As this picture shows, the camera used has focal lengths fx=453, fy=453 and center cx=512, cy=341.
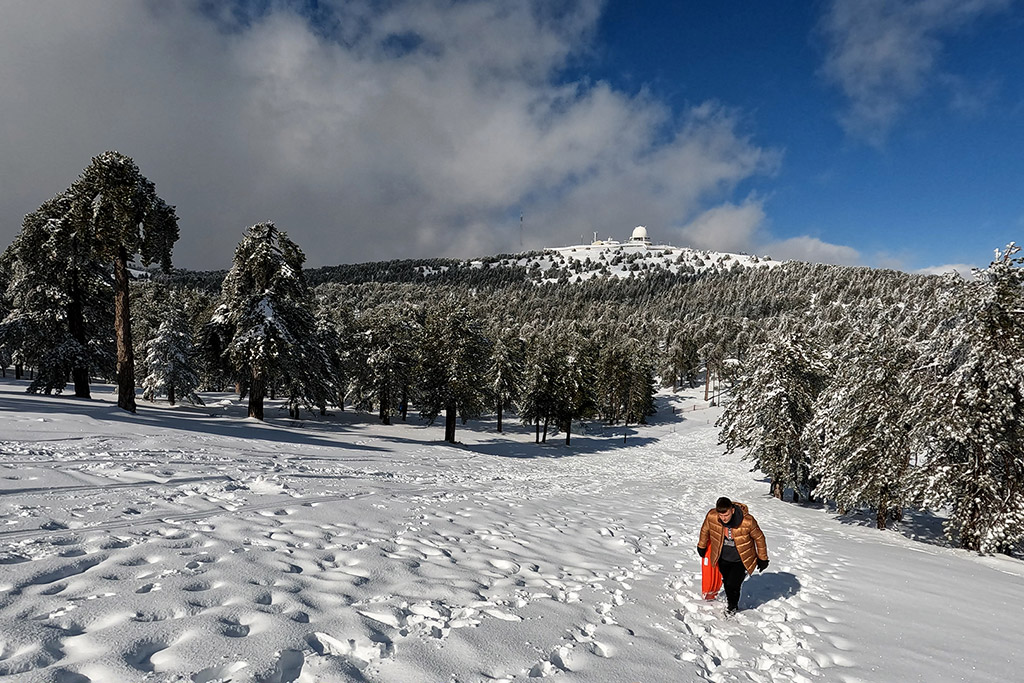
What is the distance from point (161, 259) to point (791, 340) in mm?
28909

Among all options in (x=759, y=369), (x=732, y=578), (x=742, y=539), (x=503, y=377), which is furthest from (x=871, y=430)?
(x=503, y=377)

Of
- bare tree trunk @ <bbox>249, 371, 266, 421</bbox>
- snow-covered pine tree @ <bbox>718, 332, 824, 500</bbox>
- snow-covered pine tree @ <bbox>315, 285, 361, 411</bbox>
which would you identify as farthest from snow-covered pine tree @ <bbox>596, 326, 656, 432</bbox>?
bare tree trunk @ <bbox>249, 371, 266, 421</bbox>

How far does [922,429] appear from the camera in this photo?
43.6 ft

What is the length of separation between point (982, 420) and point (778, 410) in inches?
350

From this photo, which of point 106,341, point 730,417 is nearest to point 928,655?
point 730,417

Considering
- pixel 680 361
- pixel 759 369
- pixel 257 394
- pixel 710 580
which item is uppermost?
pixel 680 361

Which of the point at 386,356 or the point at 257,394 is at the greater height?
the point at 386,356

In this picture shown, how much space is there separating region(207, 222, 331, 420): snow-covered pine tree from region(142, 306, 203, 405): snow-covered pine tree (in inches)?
410

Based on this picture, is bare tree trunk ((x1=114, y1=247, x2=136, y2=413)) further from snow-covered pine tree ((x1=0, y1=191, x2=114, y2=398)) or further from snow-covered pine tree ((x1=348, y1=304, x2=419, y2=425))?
snow-covered pine tree ((x1=348, y1=304, x2=419, y2=425))

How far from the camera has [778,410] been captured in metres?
21.1

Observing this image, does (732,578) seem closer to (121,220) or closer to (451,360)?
(121,220)

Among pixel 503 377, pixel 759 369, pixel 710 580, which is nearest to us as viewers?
pixel 710 580

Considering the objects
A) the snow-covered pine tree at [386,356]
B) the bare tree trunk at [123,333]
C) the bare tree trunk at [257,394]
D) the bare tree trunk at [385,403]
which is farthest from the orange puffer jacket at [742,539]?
the bare tree trunk at [385,403]

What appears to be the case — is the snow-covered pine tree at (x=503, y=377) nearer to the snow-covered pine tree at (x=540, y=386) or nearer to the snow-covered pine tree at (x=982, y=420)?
the snow-covered pine tree at (x=540, y=386)
